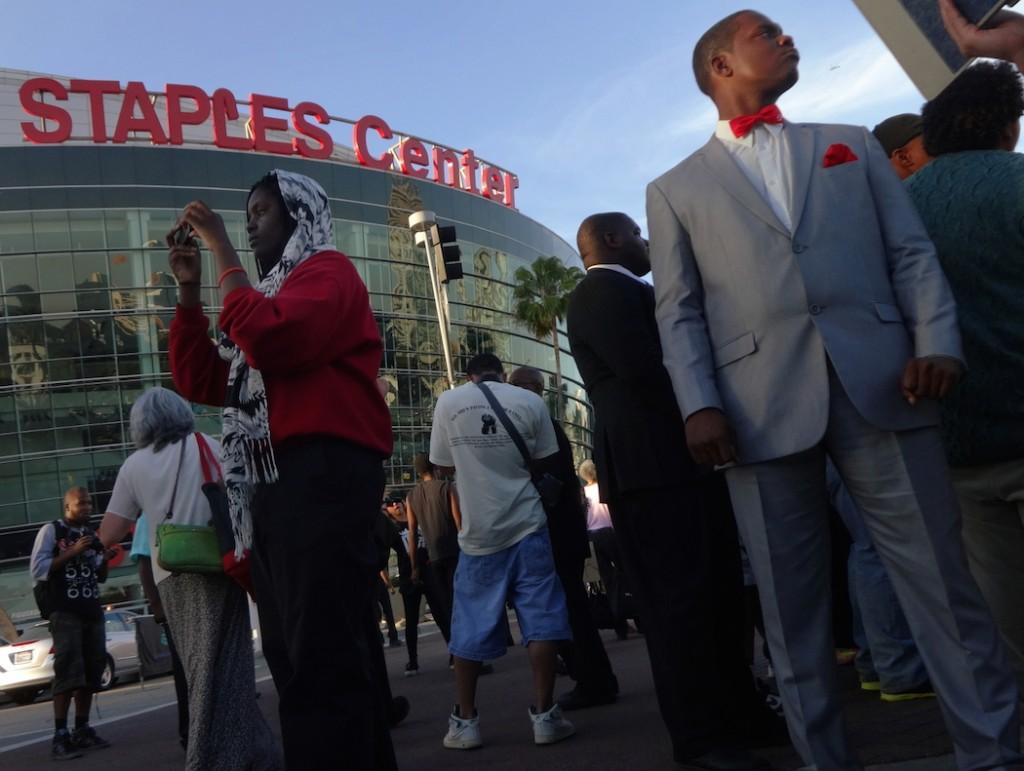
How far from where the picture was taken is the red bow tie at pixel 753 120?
3404 mm

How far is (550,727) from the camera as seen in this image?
5.36 meters

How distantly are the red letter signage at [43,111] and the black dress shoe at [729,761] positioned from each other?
42.4 meters

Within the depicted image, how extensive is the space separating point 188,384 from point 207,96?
43.3m

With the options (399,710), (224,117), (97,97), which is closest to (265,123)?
(224,117)

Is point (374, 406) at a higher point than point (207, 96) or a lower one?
lower

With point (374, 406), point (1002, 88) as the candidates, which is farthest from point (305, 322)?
point (1002, 88)

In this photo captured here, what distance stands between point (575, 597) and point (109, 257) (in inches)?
1572

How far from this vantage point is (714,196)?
10.9 feet

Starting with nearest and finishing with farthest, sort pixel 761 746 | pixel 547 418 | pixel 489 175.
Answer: pixel 761 746
pixel 547 418
pixel 489 175

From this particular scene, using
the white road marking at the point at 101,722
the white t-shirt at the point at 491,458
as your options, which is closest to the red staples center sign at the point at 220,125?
the white road marking at the point at 101,722

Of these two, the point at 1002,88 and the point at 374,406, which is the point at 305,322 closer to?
the point at 374,406

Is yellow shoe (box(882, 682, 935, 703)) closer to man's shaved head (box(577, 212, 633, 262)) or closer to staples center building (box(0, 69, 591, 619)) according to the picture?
man's shaved head (box(577, 212, 633, 262))

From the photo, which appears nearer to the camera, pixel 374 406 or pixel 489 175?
pixel 374 406

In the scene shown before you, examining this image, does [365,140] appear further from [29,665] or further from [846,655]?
[846,655]
